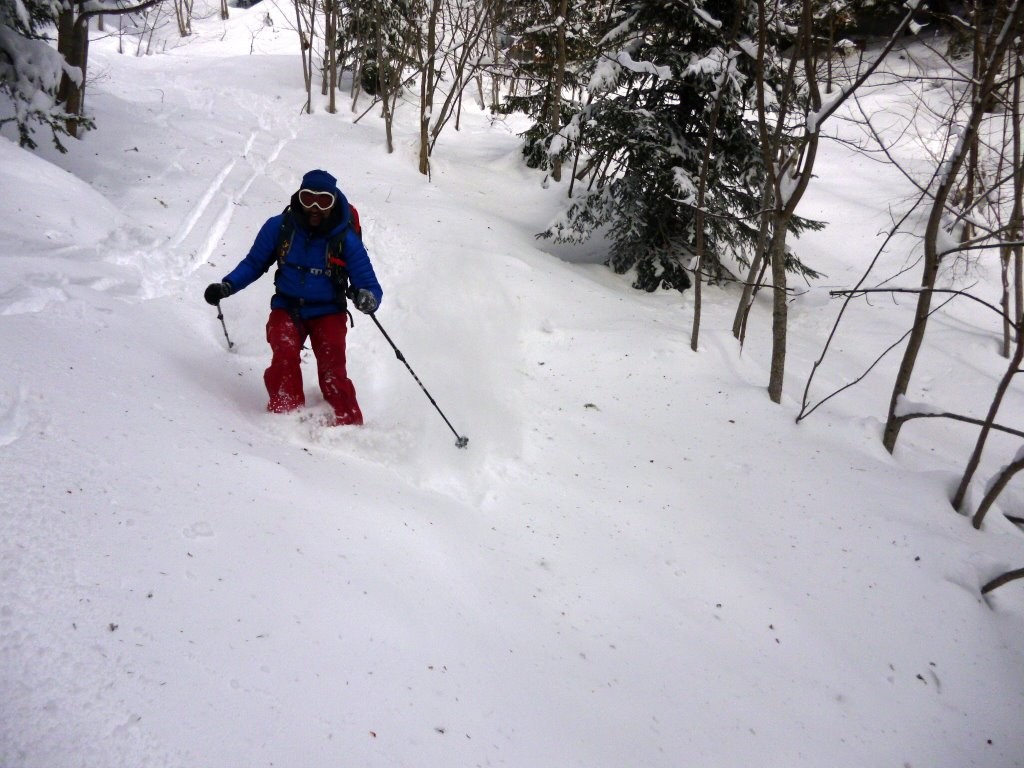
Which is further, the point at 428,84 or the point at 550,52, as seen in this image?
the point at 550,52

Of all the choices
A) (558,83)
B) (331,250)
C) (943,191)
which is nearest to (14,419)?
(331,250)

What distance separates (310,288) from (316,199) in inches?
25.3

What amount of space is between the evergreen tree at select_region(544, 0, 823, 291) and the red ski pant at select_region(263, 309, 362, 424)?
5.81 meters

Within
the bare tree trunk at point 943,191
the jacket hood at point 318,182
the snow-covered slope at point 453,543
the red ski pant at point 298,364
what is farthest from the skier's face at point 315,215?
the bare tree trunk at point 943,191

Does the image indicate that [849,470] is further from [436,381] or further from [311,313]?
[311,313]

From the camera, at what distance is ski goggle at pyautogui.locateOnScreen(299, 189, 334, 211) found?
3908 millimetres

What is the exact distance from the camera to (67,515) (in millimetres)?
2170

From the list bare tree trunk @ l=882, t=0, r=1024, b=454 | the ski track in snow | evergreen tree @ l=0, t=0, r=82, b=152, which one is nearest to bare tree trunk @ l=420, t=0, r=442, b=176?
evergreen tree @ l=0, t=0, r=82, b=152

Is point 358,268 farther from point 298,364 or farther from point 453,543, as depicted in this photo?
point 453,543

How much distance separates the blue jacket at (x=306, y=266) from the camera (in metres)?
4.16

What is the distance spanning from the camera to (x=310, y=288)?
426 cm

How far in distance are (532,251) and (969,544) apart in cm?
700

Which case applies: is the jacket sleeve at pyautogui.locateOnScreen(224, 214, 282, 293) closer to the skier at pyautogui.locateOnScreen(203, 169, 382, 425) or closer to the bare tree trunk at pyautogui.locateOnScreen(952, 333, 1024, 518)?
the skier at pyautogui.locateOnScreen(203, 169, 382, 425)

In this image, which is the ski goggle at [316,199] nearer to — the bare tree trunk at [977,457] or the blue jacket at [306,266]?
the blue jacket at [306,266]
